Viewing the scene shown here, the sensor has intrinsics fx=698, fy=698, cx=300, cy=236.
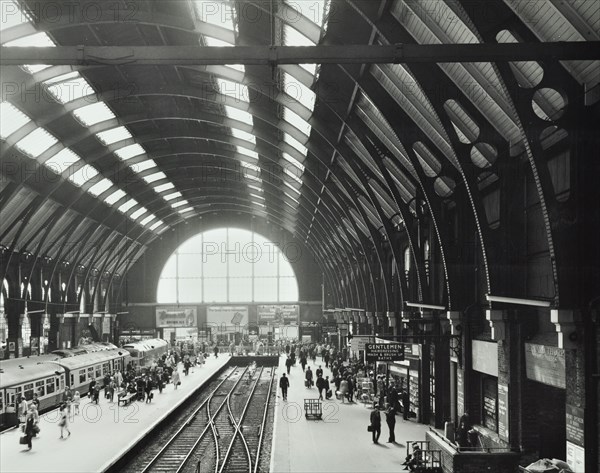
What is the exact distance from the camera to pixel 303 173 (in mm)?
34562

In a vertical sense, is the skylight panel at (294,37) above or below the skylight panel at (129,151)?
below

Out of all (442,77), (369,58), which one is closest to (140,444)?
(442,77)

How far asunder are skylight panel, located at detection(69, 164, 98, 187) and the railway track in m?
13.9

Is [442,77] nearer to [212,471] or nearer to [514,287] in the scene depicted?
[514,287]

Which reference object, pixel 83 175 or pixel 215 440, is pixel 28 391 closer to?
pixel 215 440

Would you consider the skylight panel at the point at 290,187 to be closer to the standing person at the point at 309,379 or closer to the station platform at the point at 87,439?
the standing person at the point at 309,379

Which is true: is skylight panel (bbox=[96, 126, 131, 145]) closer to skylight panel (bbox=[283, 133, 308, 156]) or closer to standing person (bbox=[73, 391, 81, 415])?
skylight panel (bbox=[283, 133, 308, 156])

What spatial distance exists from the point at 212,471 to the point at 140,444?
13.3ft

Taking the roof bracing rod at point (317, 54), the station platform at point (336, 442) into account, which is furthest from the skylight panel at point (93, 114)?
the roof bracing rod at point (317, 54)

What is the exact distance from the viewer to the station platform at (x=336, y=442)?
1889 cm

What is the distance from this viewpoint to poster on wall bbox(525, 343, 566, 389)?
14.4m

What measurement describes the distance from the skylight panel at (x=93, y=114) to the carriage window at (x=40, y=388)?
12.3 metres

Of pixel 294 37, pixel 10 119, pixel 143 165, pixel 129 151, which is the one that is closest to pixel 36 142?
pixel 10 119

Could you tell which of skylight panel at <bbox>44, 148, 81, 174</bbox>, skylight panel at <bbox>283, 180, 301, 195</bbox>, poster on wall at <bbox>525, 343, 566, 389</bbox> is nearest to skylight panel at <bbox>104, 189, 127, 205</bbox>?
skylight panel at <bbox>44, 148, 81, 174</bbox>
